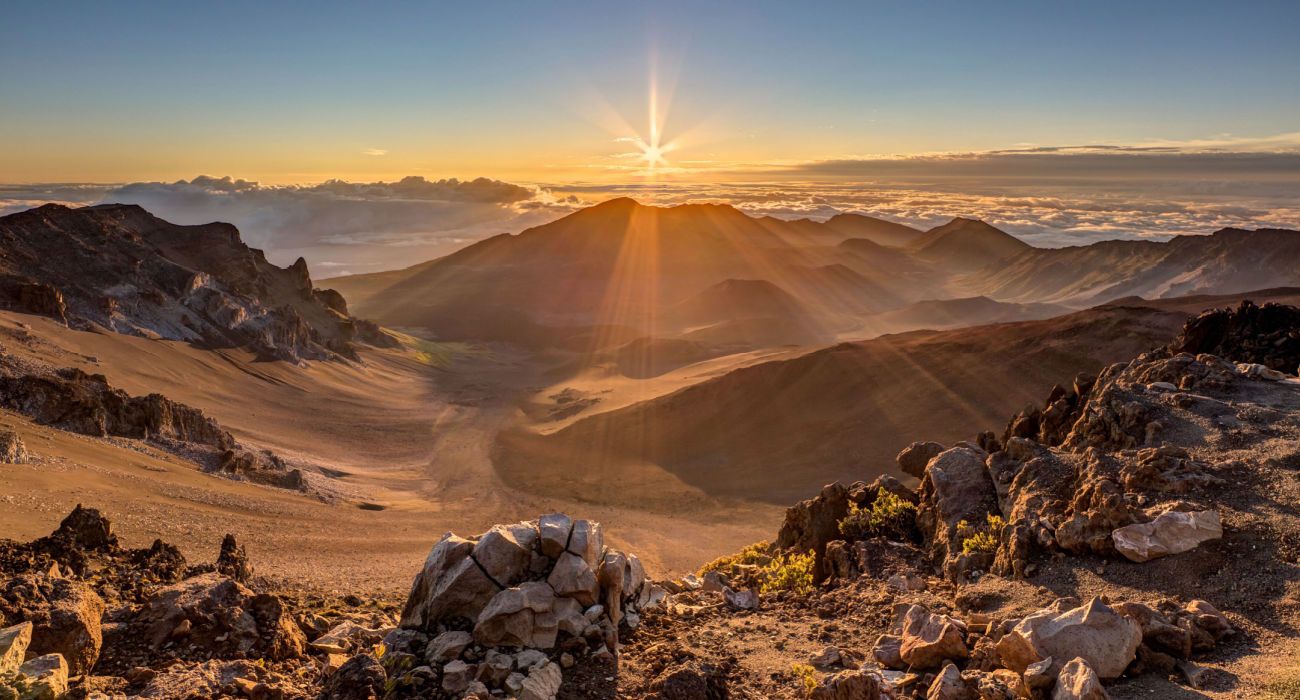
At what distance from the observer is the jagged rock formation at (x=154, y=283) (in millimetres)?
42094

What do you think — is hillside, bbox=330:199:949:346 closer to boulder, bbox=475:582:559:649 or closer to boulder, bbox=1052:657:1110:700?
boulder, bbox=475:582:559:649

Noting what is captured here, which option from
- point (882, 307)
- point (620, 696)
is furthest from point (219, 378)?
point (882, 307)

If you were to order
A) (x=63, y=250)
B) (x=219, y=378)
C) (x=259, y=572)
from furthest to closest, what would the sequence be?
(x=63, y=250)
(x=219, y=378)
(x=259, y=572)

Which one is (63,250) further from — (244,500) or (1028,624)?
(1028,624)

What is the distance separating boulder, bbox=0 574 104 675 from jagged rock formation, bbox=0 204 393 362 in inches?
1528

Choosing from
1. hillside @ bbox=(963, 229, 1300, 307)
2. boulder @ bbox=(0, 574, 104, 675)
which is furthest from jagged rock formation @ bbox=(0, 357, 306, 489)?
hillside @ bbox=(963, 229, 1300, 307)

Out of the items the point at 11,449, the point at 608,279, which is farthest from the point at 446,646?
the point at 608,279

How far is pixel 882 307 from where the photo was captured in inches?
5586

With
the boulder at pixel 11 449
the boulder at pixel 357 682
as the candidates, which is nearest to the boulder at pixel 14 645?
the boulder at pixel 357 682

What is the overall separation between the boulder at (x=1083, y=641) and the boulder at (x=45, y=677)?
24.5 feet

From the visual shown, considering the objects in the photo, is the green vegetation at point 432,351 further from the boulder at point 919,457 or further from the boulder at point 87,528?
the boulder at point 919,457

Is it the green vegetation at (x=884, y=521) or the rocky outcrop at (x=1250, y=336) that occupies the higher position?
the rocky outcrop at (x=1250, y=336)

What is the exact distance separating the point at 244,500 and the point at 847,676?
71.4 ft

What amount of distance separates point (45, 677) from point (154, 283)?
171 feet
